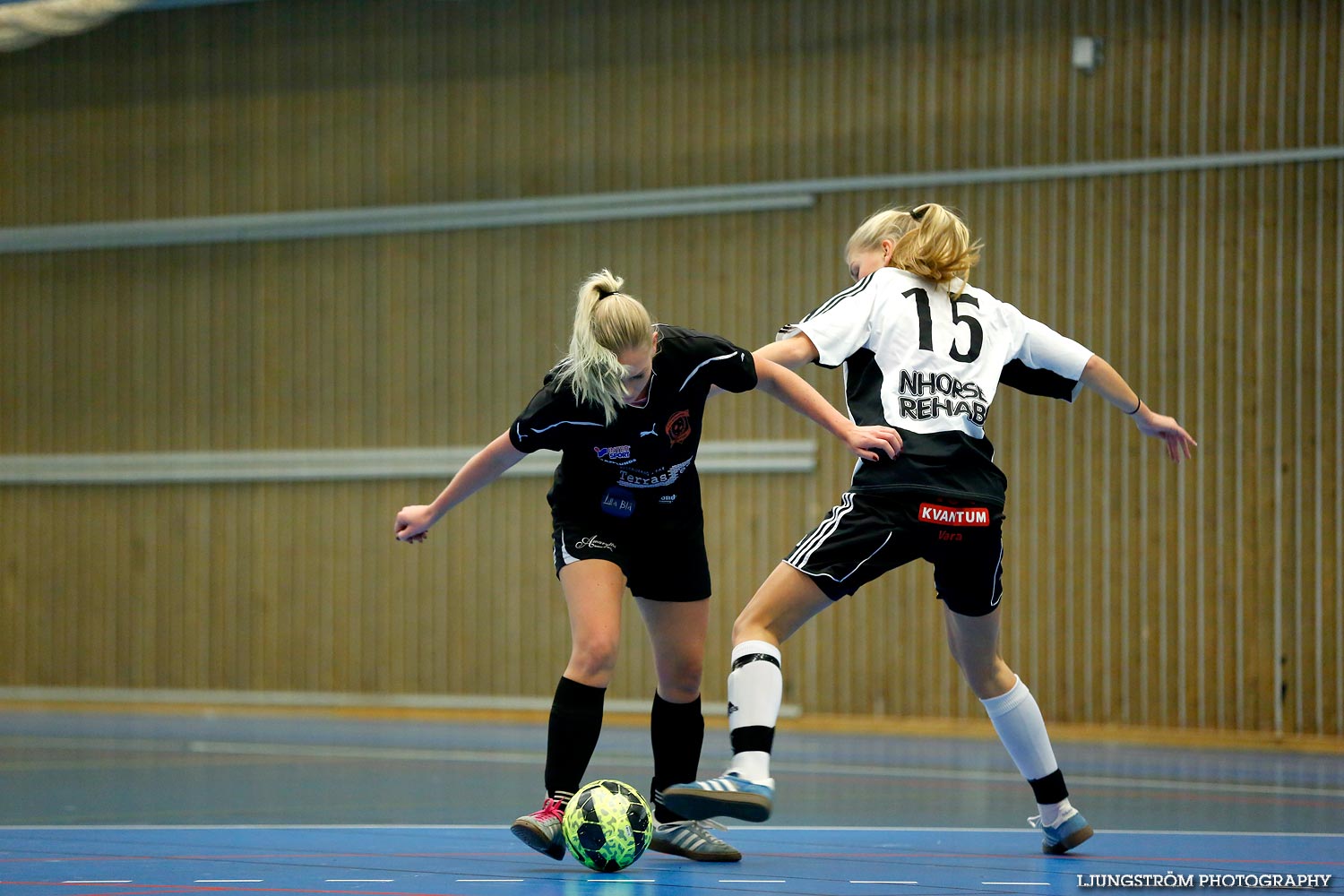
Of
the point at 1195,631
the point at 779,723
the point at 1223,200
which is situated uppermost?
the point at 1223,200

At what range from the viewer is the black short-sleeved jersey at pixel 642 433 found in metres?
4.26

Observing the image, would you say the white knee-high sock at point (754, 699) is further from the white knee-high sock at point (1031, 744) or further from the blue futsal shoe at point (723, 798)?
the white knee-high sock at point (1031, 744)

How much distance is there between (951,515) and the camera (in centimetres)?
412

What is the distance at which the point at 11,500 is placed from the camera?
45.2 ft

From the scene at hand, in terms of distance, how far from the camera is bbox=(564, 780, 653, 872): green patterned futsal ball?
4164mm

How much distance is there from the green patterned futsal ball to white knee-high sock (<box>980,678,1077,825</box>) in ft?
3.71

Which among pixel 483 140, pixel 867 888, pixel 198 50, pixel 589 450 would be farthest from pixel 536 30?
pixel 867 888

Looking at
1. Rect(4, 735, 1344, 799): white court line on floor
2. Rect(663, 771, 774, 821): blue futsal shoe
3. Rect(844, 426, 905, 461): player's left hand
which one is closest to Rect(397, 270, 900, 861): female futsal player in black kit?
Rect(844, 426, 905, 461): player's left hand

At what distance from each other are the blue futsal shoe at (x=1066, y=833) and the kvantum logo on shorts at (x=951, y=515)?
3.37ft

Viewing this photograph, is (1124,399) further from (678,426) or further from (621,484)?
(621,484)

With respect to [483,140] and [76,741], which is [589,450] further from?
[483,140]

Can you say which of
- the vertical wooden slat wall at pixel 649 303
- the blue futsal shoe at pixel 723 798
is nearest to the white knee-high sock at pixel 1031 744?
the blue futsal shoe at pixel 723 798

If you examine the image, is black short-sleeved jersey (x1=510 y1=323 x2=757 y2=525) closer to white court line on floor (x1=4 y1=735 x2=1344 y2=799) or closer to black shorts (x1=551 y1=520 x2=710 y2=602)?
black shorts (x1=551 y1=520 x2=710 y2=602)

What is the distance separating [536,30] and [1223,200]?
18.0ft
